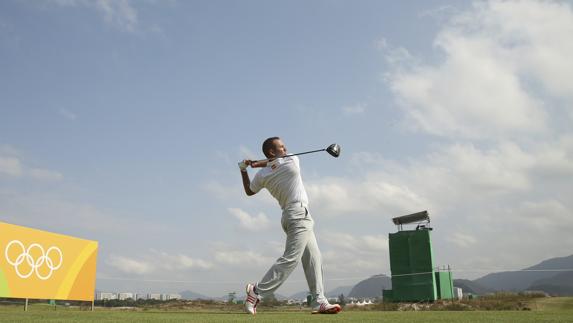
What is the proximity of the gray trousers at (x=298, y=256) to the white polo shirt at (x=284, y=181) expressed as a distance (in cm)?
13

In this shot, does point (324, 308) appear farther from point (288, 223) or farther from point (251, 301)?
point (288, 223)

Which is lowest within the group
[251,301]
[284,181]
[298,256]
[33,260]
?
[251,301]

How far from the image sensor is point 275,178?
6.15 meters

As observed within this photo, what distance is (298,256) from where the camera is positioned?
5812 mm

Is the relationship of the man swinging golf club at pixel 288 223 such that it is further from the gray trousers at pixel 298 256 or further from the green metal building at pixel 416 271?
the green metal building at pixel 416 271

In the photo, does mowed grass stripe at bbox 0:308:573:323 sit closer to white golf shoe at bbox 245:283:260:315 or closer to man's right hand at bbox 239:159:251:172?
white golf shoe at bbox 245:283:260:315

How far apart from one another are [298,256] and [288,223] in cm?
42

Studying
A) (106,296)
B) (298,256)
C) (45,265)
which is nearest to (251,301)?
(298,256)

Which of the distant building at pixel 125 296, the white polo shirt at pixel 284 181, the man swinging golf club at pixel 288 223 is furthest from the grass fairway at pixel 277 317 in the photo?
the distant building at pixel 125 296

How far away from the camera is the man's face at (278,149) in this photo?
635 centimetres

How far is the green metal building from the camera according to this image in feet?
72.6

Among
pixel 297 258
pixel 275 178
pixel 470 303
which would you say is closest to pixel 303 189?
pixel 275 178

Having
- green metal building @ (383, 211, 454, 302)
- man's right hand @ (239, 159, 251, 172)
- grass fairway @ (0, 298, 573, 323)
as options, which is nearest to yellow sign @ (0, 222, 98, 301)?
grass fairway @ (0, 298, 573, 323)

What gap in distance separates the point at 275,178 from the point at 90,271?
11.0 meters
